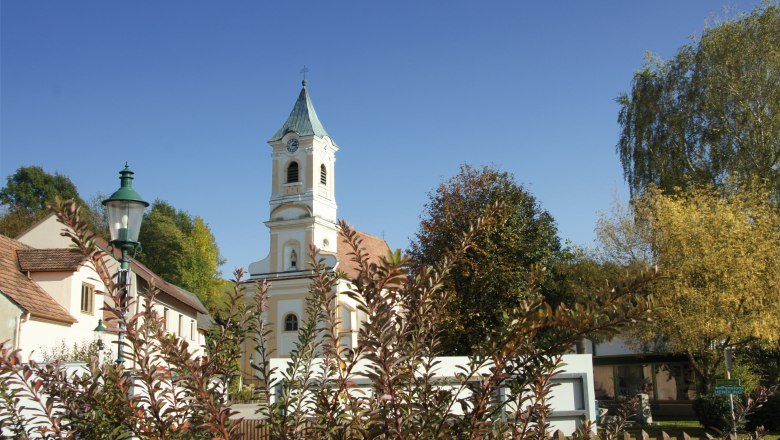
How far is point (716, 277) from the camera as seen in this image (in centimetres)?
2344

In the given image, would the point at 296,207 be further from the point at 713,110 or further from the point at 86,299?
the point at 713,110

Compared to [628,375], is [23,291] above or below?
above

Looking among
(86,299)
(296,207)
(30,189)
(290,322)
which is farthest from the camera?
(30,189)

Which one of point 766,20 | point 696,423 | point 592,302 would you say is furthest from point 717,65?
point 592,302

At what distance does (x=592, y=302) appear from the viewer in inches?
121

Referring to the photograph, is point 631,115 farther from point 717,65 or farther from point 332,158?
point 332,158

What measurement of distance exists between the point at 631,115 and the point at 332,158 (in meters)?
22.3

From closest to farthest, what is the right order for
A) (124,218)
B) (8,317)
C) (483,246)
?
(124,218), (8,317), (483,246)

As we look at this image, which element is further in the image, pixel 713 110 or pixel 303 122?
pixel 303 122

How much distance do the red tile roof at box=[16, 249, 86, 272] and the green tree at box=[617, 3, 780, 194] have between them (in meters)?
23.6

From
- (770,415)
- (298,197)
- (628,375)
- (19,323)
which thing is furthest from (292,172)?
(770,415)

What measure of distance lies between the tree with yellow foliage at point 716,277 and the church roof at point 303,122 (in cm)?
2817

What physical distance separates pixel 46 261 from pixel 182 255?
37287 millimetres

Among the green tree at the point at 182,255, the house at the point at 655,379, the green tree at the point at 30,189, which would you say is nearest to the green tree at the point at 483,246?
the house at the point at 655,379
